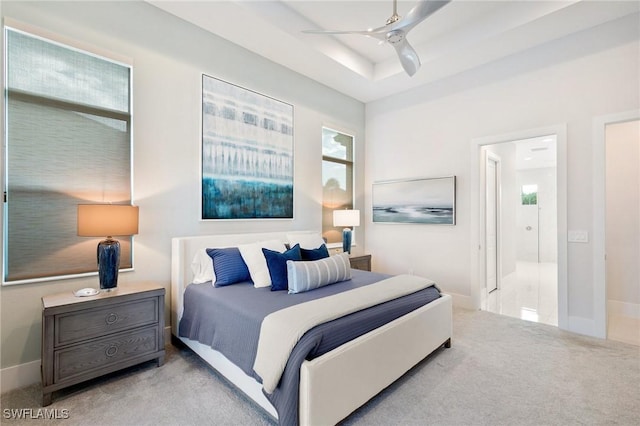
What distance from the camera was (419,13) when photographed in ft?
6.58

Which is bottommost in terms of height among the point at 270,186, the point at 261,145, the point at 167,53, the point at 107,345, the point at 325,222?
the point at 107,345

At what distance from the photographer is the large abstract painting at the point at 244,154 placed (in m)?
3.27

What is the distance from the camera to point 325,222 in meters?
4.61

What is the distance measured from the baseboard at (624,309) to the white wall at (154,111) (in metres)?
4.62

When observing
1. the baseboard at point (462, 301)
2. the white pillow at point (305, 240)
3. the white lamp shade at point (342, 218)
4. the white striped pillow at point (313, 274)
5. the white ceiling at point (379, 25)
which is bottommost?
the baseboard at point (462, 301)

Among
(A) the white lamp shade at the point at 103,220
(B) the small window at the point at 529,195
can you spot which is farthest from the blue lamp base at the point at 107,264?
(B) the small window at the point at 529,195

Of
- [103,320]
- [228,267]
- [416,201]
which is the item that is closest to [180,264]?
[228,267]

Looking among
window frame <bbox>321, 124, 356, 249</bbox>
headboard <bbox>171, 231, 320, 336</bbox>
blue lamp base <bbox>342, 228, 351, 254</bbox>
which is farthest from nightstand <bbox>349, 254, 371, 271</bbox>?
headboard <bbox>171, 231, 320, 336</bbox>

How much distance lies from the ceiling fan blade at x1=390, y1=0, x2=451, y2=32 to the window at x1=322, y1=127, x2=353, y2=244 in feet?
8.18

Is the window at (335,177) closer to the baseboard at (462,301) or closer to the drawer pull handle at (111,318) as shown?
the baseboard at (462,301)

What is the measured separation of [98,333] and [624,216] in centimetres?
588

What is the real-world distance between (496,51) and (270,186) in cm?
322

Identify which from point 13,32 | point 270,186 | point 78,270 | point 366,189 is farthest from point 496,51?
point 78,270

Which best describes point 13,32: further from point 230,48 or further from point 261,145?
point 261,145
